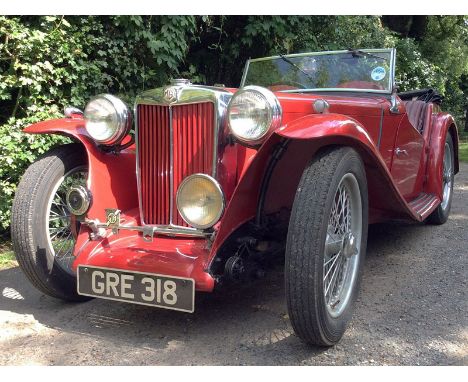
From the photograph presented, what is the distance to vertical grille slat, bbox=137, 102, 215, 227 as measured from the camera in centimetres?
284

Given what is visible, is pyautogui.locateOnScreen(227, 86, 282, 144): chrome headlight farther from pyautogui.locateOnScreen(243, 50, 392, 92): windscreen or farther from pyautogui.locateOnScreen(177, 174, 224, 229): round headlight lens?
pyautogui.locateOnScreen(243, 50, 392, 92): windscreen

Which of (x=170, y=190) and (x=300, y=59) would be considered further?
(x=300, y=59)

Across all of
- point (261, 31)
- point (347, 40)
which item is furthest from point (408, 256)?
point (347, 40)

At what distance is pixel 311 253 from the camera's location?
230cm

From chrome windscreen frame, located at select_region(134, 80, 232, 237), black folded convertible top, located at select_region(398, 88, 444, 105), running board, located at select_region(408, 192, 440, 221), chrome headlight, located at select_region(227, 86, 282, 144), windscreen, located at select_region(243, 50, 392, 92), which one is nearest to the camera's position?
chrome headlight, located at select_region(227, 86, 282, 144)

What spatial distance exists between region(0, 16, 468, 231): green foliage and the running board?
9.15 feet

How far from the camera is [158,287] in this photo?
2.55 m

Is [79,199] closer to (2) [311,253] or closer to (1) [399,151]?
(2) [311,253]

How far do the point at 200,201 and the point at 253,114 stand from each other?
0.53 metres

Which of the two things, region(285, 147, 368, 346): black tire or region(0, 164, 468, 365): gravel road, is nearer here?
region(285, 147, 368, 346): black tire

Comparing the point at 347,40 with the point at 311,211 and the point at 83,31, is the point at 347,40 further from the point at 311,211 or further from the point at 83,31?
the point at 311,211

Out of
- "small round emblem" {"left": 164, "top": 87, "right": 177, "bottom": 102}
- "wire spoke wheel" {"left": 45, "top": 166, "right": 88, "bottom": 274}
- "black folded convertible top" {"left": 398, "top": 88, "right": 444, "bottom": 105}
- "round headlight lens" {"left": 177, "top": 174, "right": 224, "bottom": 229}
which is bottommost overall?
"wire spoke wheel" {"left": 45, "top": 166, "right": 88, "bottom": 274}

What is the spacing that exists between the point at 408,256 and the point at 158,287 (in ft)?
7.65

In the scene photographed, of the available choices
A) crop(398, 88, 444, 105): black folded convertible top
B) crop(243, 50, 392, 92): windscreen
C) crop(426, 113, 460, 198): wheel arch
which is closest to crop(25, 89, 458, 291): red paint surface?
crop(243, 50, 392, 92): windscreen
